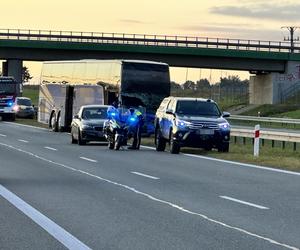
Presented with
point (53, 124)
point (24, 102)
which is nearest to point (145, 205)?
point (53, 124)

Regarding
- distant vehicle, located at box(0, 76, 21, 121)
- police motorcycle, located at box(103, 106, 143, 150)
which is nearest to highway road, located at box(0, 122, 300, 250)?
police motorcycle, located at box(103, 106, 143, 150)

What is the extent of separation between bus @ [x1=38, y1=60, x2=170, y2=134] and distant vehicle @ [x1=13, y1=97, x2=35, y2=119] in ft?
49.2

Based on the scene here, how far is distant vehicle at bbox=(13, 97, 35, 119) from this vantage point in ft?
207

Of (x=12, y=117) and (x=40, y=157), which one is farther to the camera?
(x=12, y=117)

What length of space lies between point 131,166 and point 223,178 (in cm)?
358

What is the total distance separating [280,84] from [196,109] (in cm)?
5348

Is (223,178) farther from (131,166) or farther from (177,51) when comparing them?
(177,51)

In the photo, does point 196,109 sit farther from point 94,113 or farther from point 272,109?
point 272,109

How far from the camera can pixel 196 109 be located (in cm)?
2670

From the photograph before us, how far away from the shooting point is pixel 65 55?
244ft

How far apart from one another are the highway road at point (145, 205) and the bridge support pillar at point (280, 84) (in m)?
57.0

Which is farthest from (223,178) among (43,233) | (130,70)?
(130,70)

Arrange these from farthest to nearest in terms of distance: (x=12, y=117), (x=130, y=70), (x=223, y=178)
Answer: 1. (x=12, y=117)
2. (x=130, y=70)
3. (x=223, y=178)

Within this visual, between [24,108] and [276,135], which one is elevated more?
[24,108]
